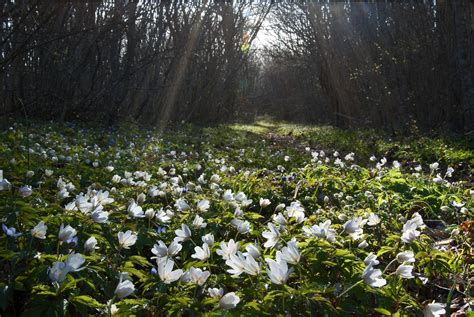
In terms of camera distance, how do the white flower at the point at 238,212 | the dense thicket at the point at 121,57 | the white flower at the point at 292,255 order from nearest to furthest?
the white flower at the point at 292,255
the white flower at the point at 238,212
the dense thicket at the point at 121,57

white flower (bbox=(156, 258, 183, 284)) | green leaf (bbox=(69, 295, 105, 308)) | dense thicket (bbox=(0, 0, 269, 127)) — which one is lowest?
green leaf (bbox=(69, 295, 105, 308))

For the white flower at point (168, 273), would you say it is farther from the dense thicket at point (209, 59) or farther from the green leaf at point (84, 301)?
the dense thicket at point (209, 59)

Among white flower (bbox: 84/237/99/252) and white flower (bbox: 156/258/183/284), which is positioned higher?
white flower (bbox: 84/237/99/252)

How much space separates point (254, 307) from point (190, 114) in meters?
16.3

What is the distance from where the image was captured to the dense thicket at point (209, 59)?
9.81m

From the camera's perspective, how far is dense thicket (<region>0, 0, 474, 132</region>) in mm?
9812

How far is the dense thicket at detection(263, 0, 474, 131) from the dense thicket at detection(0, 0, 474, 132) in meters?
0.03

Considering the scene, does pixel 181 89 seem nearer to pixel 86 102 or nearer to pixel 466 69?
pixel 86 102

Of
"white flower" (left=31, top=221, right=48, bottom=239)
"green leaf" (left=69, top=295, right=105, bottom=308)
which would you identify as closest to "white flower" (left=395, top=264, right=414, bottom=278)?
"green leaf" (left=69, top=295, right=105, bottom=308)

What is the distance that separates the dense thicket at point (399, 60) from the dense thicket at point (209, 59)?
0.10 feet

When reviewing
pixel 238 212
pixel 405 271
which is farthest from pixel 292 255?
pixel 238 212

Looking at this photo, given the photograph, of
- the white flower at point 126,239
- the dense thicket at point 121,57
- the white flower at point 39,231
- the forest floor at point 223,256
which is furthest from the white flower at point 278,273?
the dense thicket at point 121,57

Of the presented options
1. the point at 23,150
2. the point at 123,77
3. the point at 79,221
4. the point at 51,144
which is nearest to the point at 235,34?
the point at 123,77

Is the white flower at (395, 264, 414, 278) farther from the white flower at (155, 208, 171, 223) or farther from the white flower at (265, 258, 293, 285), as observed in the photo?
the white flower at (155, 208, 171, 223)
